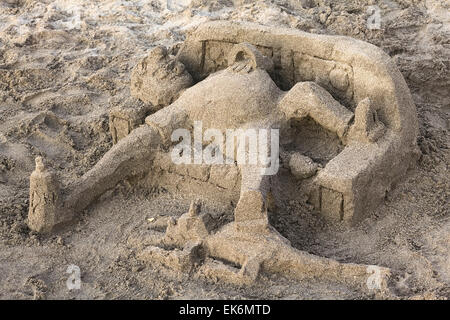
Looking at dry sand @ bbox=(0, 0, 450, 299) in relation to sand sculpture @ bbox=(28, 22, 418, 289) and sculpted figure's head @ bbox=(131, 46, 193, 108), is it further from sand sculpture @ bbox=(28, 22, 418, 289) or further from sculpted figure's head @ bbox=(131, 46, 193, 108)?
sculpted figure's head @ bbox=(131, 46, 193, 108)

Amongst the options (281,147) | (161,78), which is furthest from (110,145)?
(281,147)

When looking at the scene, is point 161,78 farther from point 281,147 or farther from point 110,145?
point 281,147

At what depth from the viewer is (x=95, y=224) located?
165 inches

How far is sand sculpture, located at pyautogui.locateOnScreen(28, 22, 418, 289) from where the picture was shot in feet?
12.0

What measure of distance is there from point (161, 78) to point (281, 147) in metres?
1.17

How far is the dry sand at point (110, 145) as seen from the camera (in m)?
3.60

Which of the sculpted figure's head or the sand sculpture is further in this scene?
the sculpted figure's head

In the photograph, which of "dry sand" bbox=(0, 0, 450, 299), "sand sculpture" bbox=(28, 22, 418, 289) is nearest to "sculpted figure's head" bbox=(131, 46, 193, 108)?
"sand sculpture" bbox=(28, 22, 418, 289)

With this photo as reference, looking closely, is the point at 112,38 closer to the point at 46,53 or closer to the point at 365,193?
the point at 46,53

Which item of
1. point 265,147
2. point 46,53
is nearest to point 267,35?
point 265,147

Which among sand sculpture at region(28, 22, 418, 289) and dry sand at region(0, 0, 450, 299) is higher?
sand sculpture at region(28, 22, 418, 289)

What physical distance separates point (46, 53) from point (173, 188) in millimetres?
2921

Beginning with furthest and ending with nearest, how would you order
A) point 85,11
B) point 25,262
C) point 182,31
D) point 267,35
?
point 85,11 → point 182,31 → point 267,35 → point 25,262

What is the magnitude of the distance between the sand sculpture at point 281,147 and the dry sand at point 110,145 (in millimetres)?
122
